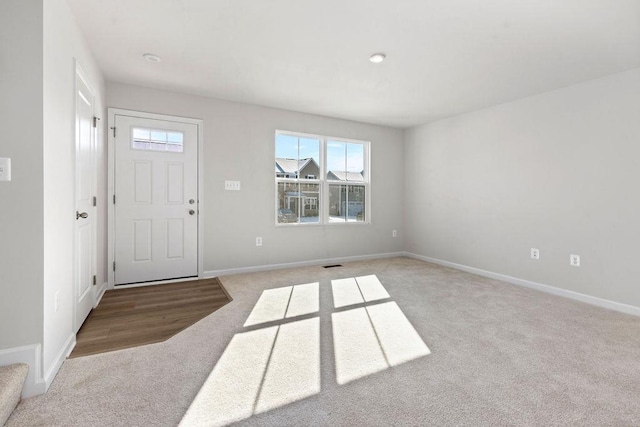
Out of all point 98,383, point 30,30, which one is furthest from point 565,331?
point 30,30

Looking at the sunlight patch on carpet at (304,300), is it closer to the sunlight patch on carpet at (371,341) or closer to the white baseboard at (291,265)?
the sunlight patch on carpet at (371,341)

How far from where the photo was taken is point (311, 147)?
4.93 metres

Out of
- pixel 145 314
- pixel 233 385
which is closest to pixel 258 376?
pixel 233 385

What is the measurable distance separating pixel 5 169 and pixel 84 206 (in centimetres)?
108

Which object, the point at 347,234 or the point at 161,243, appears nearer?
the point at 161,243

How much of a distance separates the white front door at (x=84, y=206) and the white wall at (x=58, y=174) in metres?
0.16

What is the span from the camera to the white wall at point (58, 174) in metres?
1.73

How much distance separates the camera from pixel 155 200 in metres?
3.81

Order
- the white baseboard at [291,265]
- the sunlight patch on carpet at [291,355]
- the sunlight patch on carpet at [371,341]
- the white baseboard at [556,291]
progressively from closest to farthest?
the sunlight patch on carpet at [291,355], the sunlight patch on carpet at [371,341], the white baseboard at [556,291], the white baseboard at [291,265]

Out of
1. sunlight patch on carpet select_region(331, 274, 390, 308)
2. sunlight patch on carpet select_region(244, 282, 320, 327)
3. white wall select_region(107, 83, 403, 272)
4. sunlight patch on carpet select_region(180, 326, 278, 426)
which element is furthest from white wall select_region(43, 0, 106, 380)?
sunlight patch on carpet select_region(331, 274, 390, 308)

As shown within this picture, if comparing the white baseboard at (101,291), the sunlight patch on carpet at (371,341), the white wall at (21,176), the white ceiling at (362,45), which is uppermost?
the white ceiling at (362,45)

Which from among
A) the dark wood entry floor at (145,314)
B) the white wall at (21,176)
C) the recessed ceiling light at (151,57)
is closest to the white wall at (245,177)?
the dark wood entry floor at (145,314)

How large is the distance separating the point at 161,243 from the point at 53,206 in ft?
6.96

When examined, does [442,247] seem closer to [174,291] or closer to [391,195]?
[391,195]
